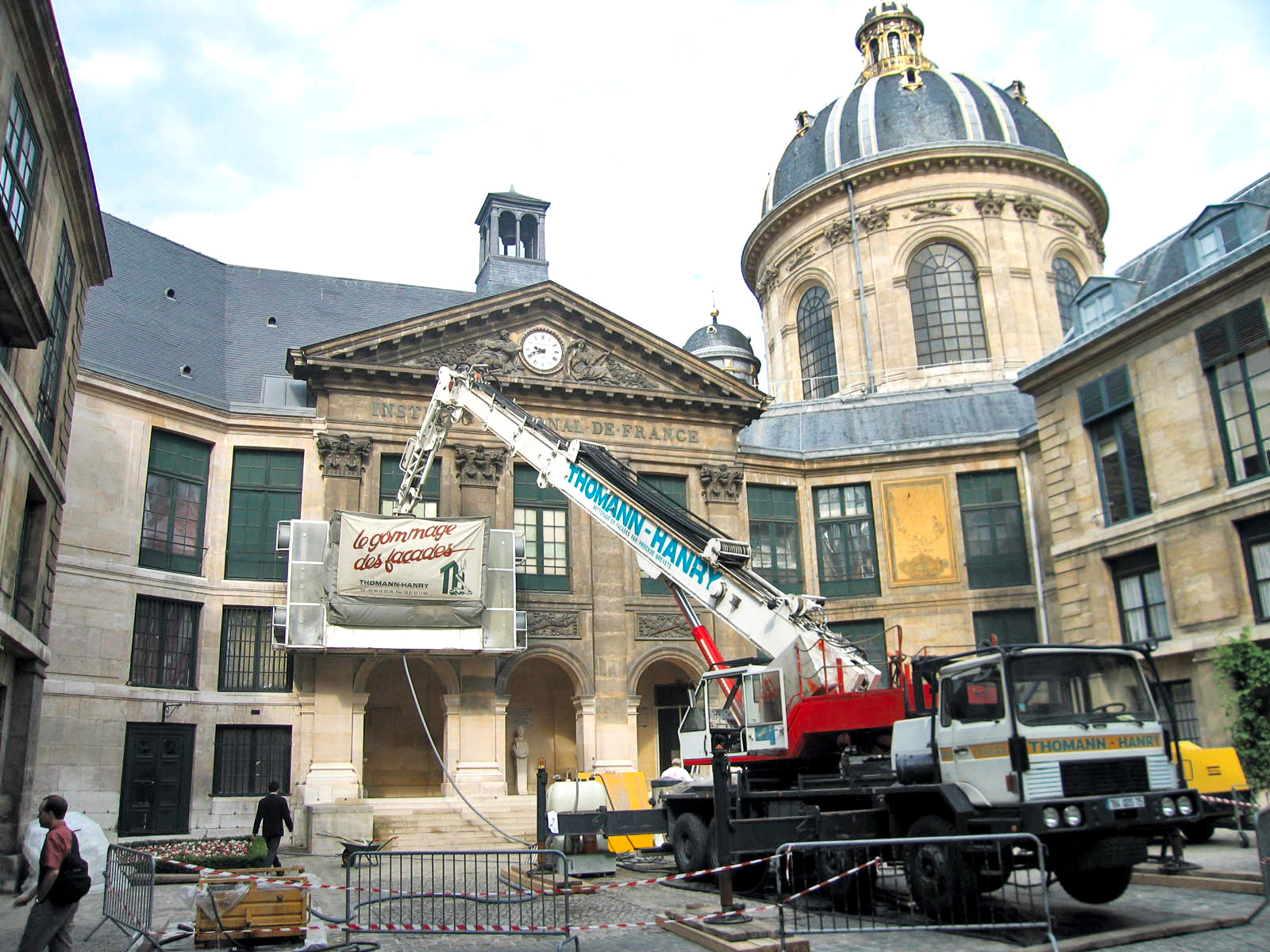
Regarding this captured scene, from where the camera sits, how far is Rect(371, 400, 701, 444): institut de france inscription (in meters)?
27.5

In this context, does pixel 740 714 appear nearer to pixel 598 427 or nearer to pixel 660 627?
pixel 660 627

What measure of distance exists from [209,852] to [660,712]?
43.5ft

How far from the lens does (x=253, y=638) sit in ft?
83.9

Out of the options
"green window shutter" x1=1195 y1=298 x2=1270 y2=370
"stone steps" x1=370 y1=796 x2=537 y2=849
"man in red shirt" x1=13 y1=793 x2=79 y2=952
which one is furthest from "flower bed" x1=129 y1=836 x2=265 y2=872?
"green window shutter" x1=1195 y1=298 x2=1270 y2=370

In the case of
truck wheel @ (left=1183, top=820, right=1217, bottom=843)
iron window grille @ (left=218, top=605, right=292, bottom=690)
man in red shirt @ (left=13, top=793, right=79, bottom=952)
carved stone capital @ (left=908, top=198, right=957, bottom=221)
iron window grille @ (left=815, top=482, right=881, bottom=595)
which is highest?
carved stone capital @ (left=908, top=198, right=957, bottom=221)

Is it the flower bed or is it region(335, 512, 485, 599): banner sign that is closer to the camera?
the flower bed

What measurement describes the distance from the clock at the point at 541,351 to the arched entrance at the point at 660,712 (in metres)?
8.49

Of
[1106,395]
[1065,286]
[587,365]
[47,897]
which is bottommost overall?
[47,897]

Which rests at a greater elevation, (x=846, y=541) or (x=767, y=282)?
(x=767, y=282)

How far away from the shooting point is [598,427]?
29578 millimetres

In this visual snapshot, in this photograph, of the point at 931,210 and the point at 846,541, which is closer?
the point at 846,541

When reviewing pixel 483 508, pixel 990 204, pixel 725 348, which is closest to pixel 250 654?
pixel 483 508

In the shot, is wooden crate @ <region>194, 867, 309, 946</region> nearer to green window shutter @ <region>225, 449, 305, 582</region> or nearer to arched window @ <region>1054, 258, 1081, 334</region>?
green window shutter @ <region>225, 449, 305, 582</region>

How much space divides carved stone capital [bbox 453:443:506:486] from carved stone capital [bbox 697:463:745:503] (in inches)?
227
